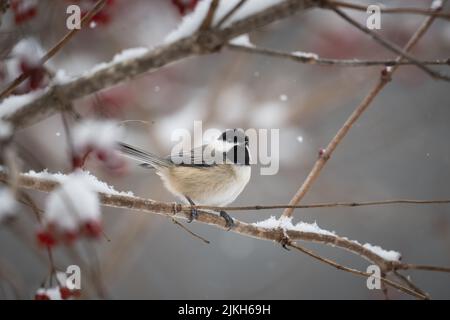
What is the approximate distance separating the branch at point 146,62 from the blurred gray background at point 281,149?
1165 mm

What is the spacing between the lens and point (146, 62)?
126cm

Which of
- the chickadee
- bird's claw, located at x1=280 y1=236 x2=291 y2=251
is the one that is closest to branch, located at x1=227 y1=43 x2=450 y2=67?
bird's claw, located at x1=280 y1=236 x2=291 y2=251

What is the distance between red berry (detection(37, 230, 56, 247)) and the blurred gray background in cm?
113

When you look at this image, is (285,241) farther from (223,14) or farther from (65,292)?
(223,14)

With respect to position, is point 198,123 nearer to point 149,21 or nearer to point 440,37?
point 149,21

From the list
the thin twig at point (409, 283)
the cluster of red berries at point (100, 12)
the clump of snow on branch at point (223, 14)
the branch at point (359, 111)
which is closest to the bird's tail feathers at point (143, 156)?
the cluster of red berries at point (100, 12)

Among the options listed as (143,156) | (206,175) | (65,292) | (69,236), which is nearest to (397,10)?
(69,236)

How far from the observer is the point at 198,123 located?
4.30m

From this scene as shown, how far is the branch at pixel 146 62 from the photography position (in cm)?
124

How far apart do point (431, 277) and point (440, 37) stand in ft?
11.1

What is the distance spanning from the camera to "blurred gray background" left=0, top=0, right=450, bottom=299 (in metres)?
4.25

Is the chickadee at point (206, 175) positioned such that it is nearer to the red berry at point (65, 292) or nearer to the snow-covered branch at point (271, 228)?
the snow-covered branch at point (271, 228)
